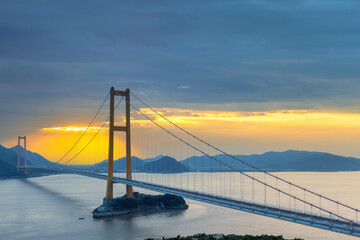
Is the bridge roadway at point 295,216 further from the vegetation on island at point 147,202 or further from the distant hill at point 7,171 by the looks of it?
the distant hill at point 7,171

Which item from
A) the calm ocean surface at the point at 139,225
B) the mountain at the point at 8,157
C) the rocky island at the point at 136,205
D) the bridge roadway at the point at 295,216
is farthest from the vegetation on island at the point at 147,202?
the mountain at the point at 8,157

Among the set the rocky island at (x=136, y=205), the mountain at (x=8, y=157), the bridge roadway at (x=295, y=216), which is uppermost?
the mountain at (x=8, y=157)

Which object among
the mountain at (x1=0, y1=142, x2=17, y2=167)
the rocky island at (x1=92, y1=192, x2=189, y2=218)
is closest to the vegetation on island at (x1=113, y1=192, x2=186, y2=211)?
the rocky island at (x1=92, y1=192, x2=189, y2=218)

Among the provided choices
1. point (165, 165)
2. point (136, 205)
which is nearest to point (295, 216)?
point (136, 205)

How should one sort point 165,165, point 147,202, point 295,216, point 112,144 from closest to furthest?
1. point 295,216
2. point 112,144
3. point 147,202
4. point 165,165

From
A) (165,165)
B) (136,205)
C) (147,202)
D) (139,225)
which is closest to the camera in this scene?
(139,225)

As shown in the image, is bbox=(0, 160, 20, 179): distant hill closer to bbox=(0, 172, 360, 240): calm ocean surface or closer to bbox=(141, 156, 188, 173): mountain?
bbox=(141, 156, 188, 173): mountain

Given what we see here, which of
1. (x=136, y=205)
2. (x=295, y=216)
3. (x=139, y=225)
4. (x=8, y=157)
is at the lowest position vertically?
(x=139, y=225)

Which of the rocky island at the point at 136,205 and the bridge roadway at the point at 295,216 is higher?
the bridge roadway at the point at 295,216

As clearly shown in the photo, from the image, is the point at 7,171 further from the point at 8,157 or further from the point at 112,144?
the point at 112,144
